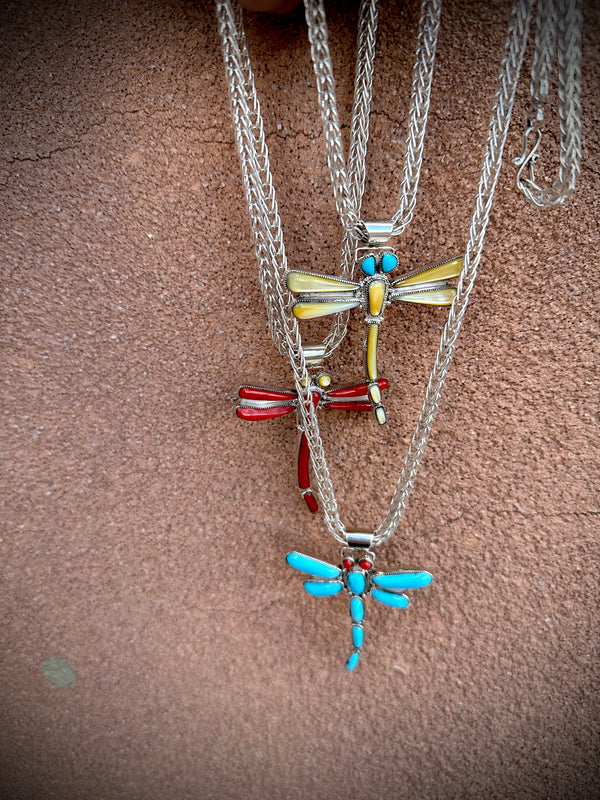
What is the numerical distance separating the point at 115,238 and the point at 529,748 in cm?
103

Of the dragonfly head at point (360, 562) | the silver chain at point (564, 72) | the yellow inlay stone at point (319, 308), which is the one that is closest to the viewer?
the silver chain at point (564, 72)

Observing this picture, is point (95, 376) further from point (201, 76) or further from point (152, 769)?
point (152, 769)

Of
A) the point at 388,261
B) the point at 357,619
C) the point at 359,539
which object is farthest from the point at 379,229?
the point at 357,619

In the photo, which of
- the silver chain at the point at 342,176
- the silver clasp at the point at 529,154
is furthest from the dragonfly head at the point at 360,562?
the silver clasp at the point at 529,154

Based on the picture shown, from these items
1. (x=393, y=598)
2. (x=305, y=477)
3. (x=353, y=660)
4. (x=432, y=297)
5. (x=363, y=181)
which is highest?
(x=363, y=181)

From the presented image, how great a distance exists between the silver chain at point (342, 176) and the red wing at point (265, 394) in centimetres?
2

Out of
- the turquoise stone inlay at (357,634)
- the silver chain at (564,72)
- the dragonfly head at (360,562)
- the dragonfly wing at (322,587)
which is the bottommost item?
the turquoise stone inlay at (357,634)

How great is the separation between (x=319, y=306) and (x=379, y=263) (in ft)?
0.29

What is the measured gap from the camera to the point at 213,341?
663 millimetres

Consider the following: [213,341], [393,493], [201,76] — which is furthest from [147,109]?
[393,493]

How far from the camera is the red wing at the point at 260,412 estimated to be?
603 mm

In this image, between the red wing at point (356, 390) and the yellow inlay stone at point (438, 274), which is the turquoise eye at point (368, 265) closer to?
the yellow inlay stone at point (438, 274)

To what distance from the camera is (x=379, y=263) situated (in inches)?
22.1

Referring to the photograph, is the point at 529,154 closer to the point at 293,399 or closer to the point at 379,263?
the point at 379,263
